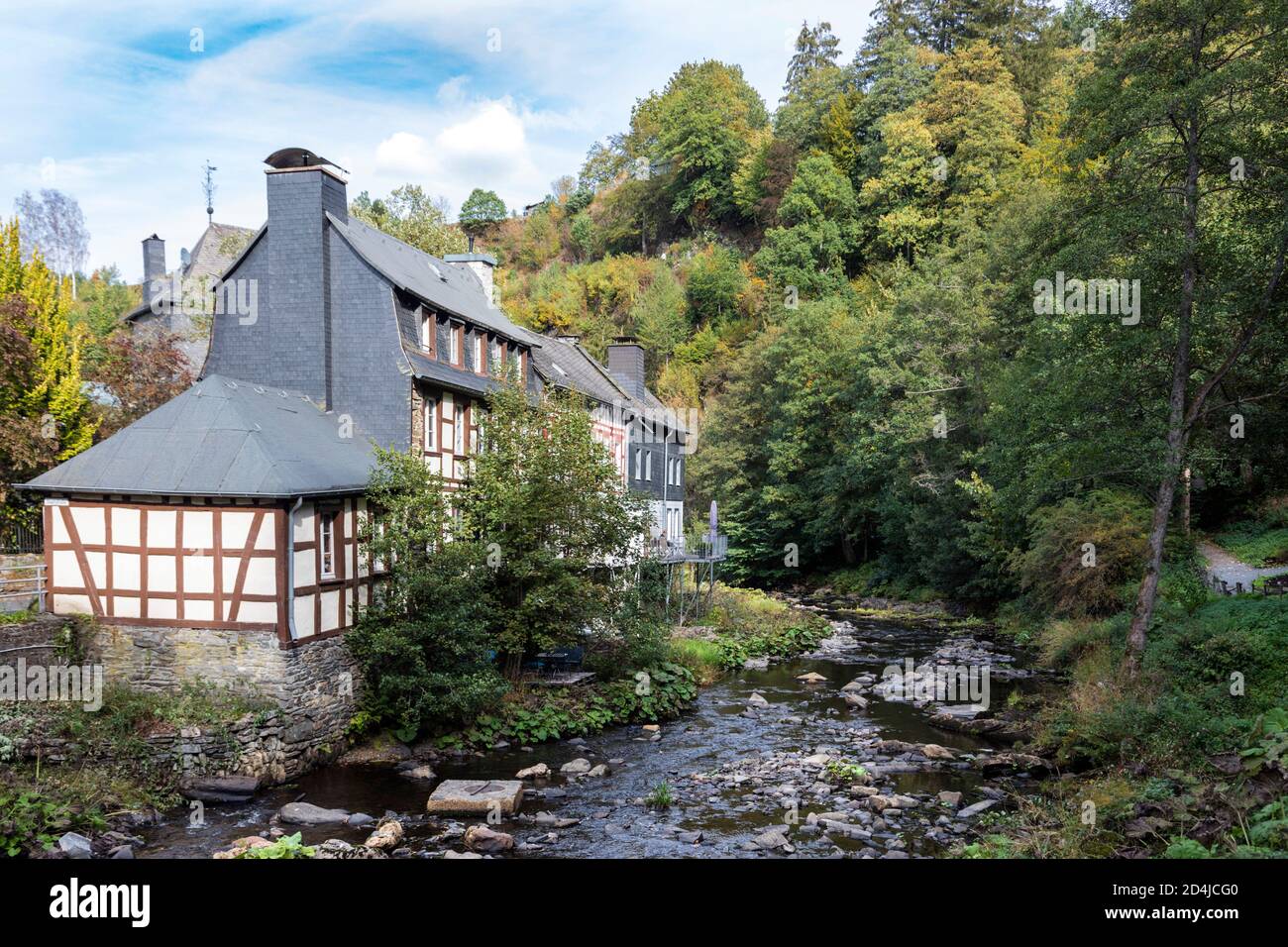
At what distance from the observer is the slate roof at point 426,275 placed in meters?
20.6

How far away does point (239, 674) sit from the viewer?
15352mm

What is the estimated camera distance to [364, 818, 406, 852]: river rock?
12062mm

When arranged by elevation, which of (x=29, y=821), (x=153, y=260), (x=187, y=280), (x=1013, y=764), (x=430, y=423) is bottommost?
(x=1013, y=764)

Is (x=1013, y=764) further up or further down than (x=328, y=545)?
further down

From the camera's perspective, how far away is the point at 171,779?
13.9 metres

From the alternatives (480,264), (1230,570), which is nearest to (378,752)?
(480,264)

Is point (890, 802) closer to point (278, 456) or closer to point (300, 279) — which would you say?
point (278, 456)

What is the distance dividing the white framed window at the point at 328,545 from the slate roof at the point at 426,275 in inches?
239

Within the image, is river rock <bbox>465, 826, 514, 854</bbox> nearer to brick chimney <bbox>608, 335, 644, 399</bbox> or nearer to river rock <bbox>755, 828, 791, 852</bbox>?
river rock <bbox>755, 828, 791, 852</bbox>

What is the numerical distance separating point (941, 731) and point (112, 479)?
56.1ft

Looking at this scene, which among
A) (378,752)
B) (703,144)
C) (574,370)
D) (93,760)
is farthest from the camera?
(703,144)

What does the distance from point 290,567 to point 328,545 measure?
149 cm

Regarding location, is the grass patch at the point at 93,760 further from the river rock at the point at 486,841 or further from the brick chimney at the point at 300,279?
the brick chimney at the point at 300,279
